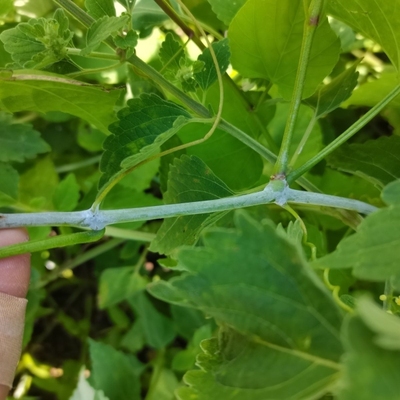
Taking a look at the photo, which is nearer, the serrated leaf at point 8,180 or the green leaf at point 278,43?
the green leaf at point 278,43

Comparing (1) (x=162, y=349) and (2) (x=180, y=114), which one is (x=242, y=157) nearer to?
(2) (x=180, y=114)

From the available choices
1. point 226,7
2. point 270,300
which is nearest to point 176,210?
point 270,300


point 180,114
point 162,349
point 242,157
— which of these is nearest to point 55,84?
point 180,114

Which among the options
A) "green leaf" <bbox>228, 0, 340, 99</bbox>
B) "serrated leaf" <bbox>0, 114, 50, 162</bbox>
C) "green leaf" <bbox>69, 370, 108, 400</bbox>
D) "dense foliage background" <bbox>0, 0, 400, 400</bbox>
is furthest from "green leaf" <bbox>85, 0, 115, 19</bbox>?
"green leaf" <bbox>69, 370, 108, 400</bbox>

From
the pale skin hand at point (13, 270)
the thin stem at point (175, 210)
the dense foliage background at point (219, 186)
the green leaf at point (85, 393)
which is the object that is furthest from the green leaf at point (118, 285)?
the thin stem at point (175, 210)

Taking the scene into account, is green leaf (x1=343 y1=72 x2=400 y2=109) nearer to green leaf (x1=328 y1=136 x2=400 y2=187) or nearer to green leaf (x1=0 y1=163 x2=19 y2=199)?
green leaf (x1=328 y1=136 x2=400 y2=187)

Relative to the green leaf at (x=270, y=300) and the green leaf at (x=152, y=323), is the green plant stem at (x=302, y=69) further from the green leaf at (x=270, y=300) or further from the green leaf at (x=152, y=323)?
the green leaf at (x=152, y=323)
